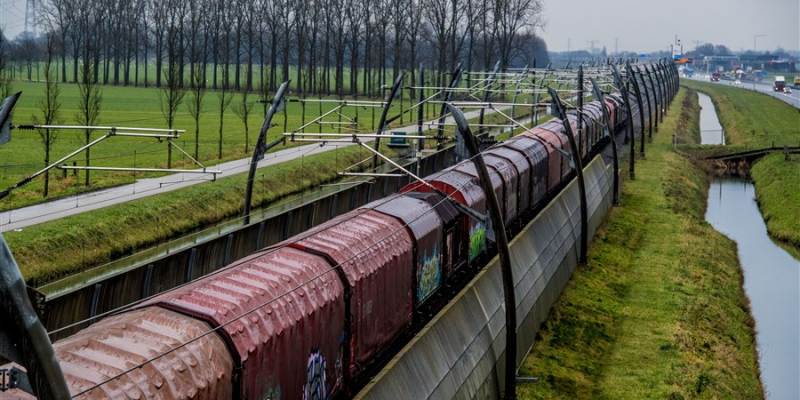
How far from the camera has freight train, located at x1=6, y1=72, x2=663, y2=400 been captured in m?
11.6

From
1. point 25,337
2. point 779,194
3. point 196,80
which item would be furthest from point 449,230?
point 196,80

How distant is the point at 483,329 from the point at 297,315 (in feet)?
29.7

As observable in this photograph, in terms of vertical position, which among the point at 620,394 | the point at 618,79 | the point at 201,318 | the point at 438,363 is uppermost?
the point at 618,79

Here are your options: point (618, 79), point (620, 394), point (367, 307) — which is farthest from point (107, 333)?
point (618, 79)

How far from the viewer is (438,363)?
1980 cm

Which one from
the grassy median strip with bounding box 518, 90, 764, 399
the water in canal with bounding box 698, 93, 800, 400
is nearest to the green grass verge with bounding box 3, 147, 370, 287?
the grassy median strip with bounding box 518, 90, 764, 399

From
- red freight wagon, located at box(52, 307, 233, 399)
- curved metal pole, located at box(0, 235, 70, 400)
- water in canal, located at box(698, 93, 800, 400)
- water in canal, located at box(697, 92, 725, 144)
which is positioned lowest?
water in canal, located at box(698, 93, 800, 400)

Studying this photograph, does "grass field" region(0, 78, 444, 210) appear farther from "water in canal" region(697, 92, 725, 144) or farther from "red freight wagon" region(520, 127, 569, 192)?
"water in canal" region(697, 92, 725, 144)

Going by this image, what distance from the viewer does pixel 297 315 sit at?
593 inches

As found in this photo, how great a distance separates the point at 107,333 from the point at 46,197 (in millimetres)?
33278

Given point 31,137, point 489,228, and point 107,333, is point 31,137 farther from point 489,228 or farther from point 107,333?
point 107,333

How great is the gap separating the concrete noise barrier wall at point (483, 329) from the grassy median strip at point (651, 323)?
905 mm

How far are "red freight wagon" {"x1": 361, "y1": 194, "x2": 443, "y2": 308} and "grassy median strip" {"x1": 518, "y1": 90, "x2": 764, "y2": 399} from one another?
3.87 m

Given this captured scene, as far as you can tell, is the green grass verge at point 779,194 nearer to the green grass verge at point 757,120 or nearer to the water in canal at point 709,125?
the green grass verge at point 757,120
